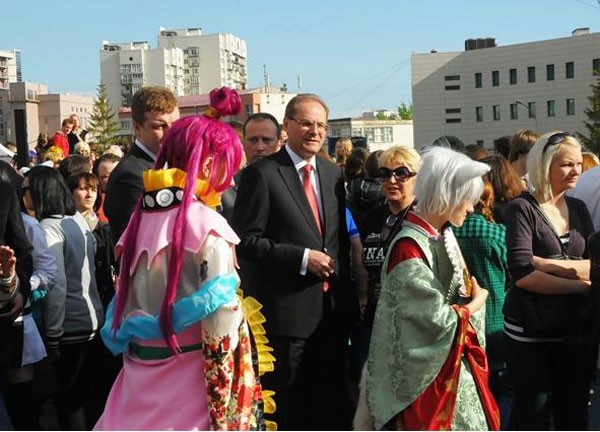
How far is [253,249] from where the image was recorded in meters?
4.54

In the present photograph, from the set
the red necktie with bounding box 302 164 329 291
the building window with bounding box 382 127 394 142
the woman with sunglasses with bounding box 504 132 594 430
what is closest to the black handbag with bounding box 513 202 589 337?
the woman with sunglasses with bounding box 504 132 594 430

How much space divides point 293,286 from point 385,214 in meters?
1.16

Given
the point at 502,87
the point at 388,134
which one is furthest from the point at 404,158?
the point at 388,134

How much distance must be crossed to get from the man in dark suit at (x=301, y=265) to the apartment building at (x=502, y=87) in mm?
80876

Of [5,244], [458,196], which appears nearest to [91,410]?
[5,244]

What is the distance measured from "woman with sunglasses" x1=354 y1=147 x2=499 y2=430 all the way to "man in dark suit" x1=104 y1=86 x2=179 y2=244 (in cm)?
146

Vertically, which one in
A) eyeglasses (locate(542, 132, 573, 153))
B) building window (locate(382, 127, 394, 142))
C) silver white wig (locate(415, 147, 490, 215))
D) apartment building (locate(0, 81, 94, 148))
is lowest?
silver white wig (locate(415, 147, 490, 215))

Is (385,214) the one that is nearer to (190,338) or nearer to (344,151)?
(190,338)

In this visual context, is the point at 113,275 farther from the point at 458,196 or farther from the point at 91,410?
the point at 458,196

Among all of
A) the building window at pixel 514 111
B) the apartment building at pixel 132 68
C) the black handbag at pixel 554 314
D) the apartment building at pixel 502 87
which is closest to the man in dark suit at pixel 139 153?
the black handbag at pixel 554 314

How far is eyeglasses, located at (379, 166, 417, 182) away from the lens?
5.13 m

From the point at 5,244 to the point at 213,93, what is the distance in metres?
1.71

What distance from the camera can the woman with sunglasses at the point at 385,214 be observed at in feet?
16.9

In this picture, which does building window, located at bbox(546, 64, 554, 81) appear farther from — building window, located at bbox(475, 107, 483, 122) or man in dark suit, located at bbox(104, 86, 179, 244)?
man in dark suit, located at bbox(104, 86, 179, 244)
